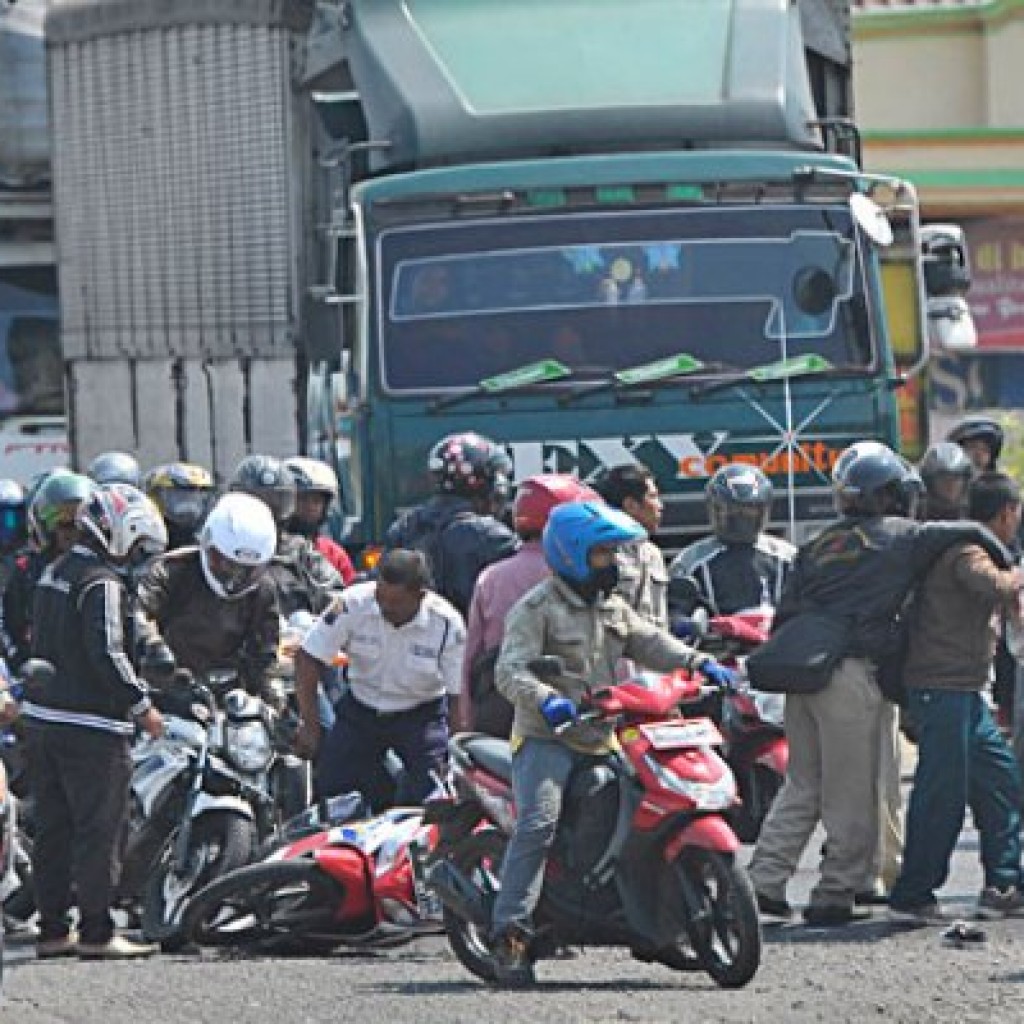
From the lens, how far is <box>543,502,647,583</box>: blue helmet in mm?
9875

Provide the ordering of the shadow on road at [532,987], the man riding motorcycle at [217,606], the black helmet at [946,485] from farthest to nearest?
1. the black helmet at [946,485]
2. the man riding motorcycle at [217,606]
3. the shadow on road at [532,987]

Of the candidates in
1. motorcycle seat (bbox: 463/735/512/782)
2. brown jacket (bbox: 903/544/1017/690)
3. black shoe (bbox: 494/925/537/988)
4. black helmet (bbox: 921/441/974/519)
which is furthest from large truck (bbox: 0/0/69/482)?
black shoe (bbox: 494/925/537/988)

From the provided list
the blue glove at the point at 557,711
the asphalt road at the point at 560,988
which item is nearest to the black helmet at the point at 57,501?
the asphalt road at the point at 560,988

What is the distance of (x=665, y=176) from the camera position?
53.0 feet

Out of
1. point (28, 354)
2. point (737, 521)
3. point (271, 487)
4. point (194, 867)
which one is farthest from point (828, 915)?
point (28, 354)

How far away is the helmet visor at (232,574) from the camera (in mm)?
11984

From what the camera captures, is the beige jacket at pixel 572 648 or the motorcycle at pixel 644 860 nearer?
the motorcycle at pixel 644 860

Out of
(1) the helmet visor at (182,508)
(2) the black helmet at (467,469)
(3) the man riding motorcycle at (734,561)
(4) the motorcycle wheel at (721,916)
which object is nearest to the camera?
(4) the motorcycle wheel at (721,916)

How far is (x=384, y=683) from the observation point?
1184cm

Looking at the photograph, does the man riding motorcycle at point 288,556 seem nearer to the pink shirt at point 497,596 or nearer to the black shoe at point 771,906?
the pink shirt at point 497,596

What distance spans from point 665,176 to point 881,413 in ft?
5.17

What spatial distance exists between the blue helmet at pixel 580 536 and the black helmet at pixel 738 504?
3.56 metres

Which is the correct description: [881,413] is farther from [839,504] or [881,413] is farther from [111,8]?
[111,8]

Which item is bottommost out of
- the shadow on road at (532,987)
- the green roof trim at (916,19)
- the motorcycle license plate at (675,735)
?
the shadow on road at (532,987)
